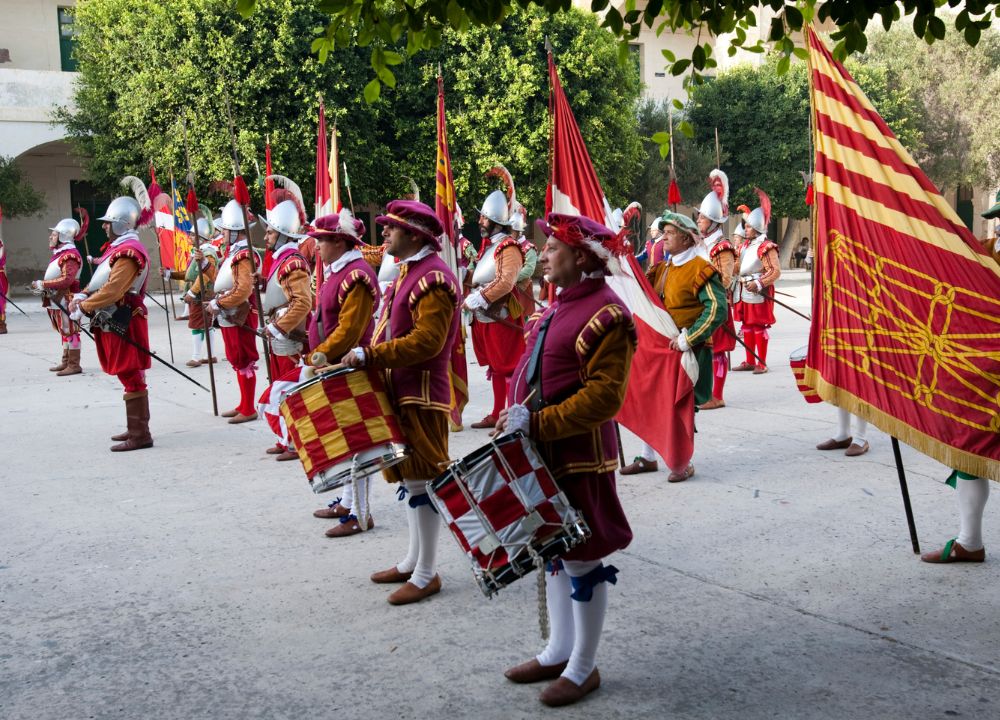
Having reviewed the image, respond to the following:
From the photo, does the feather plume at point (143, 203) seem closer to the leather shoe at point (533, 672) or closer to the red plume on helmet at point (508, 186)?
the red plume on helmet at point (508, 186)

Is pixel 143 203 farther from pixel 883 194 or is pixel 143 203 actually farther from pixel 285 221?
pixel 883 194

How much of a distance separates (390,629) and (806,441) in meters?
4.89

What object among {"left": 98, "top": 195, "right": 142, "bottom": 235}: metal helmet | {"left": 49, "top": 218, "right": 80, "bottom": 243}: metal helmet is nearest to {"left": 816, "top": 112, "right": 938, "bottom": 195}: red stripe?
{"left": 98, "top": 195, "right": 142, "bottom": 235}: metal helmet

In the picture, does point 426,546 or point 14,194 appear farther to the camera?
point 14,194

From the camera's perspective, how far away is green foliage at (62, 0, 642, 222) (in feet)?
70.0

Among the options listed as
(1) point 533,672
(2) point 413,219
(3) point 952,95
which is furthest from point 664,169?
(1) point 533,672

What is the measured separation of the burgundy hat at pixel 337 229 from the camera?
18.7 feet

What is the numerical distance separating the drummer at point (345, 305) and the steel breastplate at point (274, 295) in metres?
1.91

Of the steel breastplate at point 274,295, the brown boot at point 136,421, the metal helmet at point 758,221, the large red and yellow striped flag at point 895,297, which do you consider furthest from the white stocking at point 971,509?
the metal helmet at point 758,221

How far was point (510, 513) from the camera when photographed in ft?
11.8

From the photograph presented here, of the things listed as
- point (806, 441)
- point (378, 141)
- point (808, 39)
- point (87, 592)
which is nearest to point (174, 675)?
point (87, 592)

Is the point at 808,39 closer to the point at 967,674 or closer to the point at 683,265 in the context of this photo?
the point at 683,265

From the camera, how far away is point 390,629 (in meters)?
4.42

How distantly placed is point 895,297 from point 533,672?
247 centimetres
